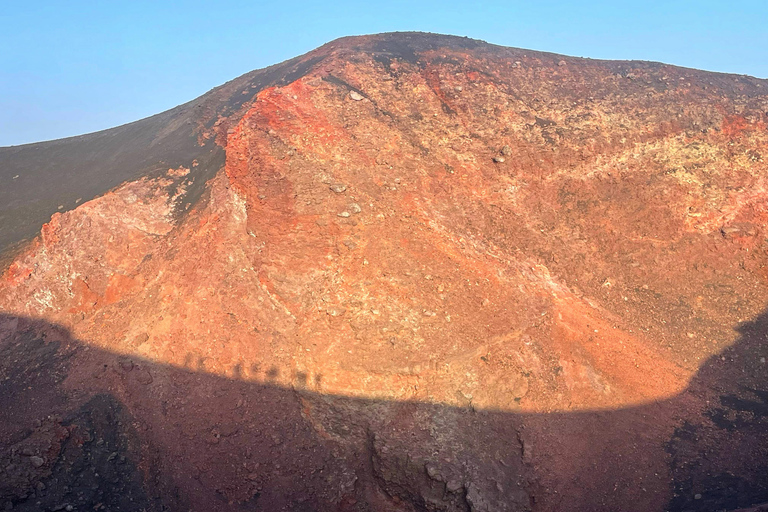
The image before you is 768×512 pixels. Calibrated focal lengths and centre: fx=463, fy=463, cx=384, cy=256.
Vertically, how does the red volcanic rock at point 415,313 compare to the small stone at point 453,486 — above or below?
above

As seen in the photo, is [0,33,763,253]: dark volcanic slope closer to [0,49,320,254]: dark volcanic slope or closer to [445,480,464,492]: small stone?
[0,49,320,254]: dark volcanic slope

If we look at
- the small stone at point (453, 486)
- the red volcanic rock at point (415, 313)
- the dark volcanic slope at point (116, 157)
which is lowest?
the small stone at point (453, 486)

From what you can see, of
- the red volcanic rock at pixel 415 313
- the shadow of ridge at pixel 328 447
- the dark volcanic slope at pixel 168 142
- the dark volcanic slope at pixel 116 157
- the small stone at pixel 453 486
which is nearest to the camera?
the shadow of ridge at pixel 328 447

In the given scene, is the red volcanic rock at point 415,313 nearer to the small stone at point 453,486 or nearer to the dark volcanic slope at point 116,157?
the small stone at point 453,486

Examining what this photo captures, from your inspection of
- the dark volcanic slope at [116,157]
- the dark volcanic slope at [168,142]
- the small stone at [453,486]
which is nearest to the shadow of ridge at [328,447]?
the small stone at [453,486]

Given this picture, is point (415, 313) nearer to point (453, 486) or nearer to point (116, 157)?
point (453, 486)

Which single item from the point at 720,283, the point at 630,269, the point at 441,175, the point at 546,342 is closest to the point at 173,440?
the point at 546,342

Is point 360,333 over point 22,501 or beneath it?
over

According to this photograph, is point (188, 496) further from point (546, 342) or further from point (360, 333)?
point (546, 342)
